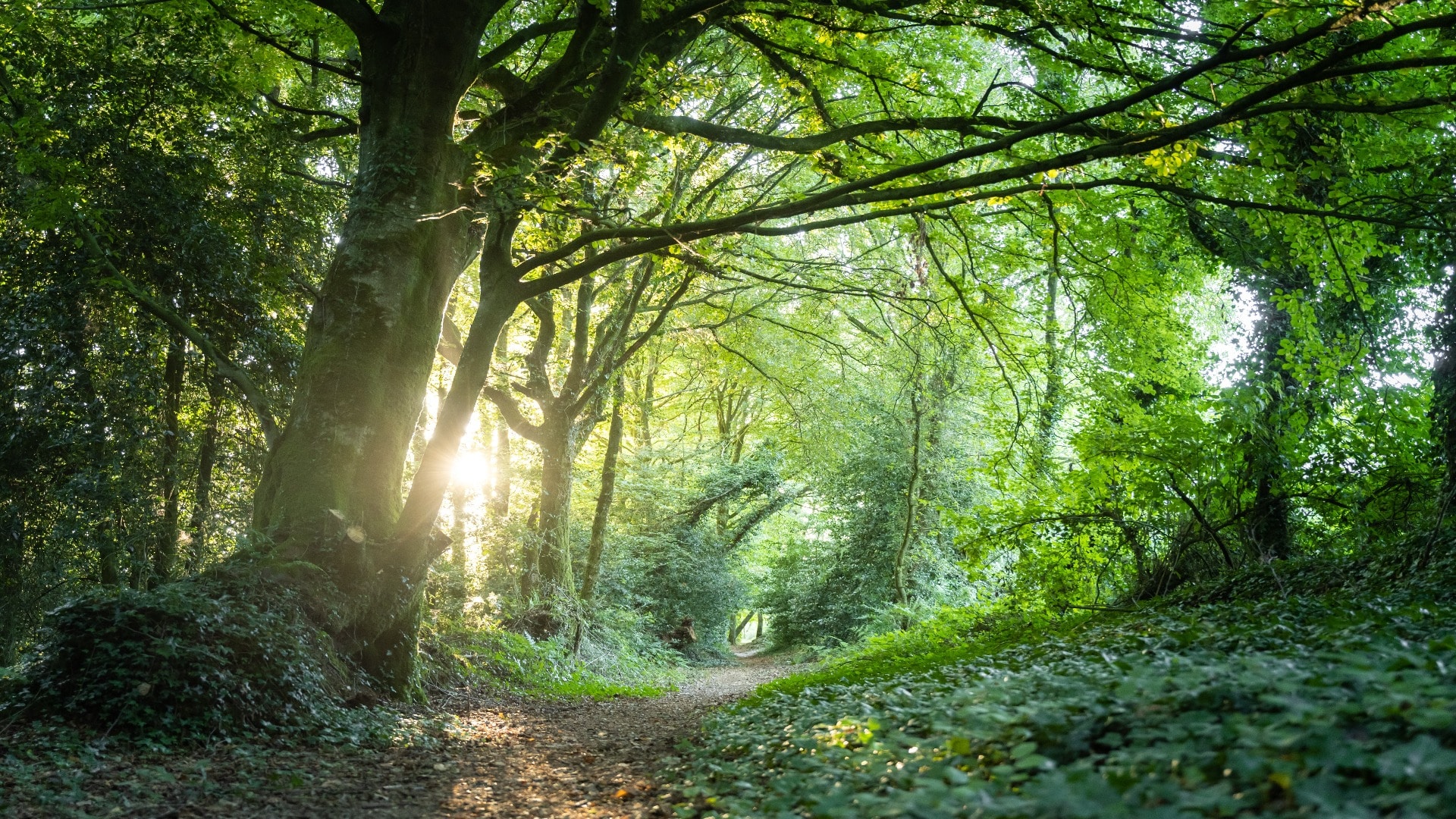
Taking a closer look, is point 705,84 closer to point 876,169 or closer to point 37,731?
point 876,169

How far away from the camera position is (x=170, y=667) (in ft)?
16.4

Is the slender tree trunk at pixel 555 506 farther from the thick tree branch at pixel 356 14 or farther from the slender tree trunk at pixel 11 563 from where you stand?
the thick tree branch at pixel 356 14

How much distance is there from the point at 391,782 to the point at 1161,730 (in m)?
4.08

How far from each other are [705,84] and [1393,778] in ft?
26.6

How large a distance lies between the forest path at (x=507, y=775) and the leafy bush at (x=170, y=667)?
0.82 m

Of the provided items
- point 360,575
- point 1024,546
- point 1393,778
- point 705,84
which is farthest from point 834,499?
point 1393,778

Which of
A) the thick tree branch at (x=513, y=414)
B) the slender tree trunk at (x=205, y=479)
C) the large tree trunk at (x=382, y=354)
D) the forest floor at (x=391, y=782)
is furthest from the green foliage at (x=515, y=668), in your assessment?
the thick tree branch at (x=513, y=414)

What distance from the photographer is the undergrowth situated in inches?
76.0

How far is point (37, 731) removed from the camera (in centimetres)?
450

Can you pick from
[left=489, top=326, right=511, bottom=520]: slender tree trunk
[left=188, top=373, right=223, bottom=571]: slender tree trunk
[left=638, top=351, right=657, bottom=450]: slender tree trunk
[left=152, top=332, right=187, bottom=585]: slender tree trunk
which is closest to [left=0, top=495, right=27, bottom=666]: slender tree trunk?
[left=152, top=332, right=187, bottom=585]: slender tree trunk

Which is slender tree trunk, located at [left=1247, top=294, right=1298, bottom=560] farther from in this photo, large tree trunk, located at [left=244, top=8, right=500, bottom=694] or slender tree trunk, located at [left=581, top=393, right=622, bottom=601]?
slender tree trunk, located at [left=581, top=393, right=622, bottom=601]

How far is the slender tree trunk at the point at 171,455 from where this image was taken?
957 centimetres

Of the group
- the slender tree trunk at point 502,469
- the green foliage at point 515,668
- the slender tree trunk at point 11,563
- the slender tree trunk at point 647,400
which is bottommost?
the green foliage at point 515,668

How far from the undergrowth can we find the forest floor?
590 mm
